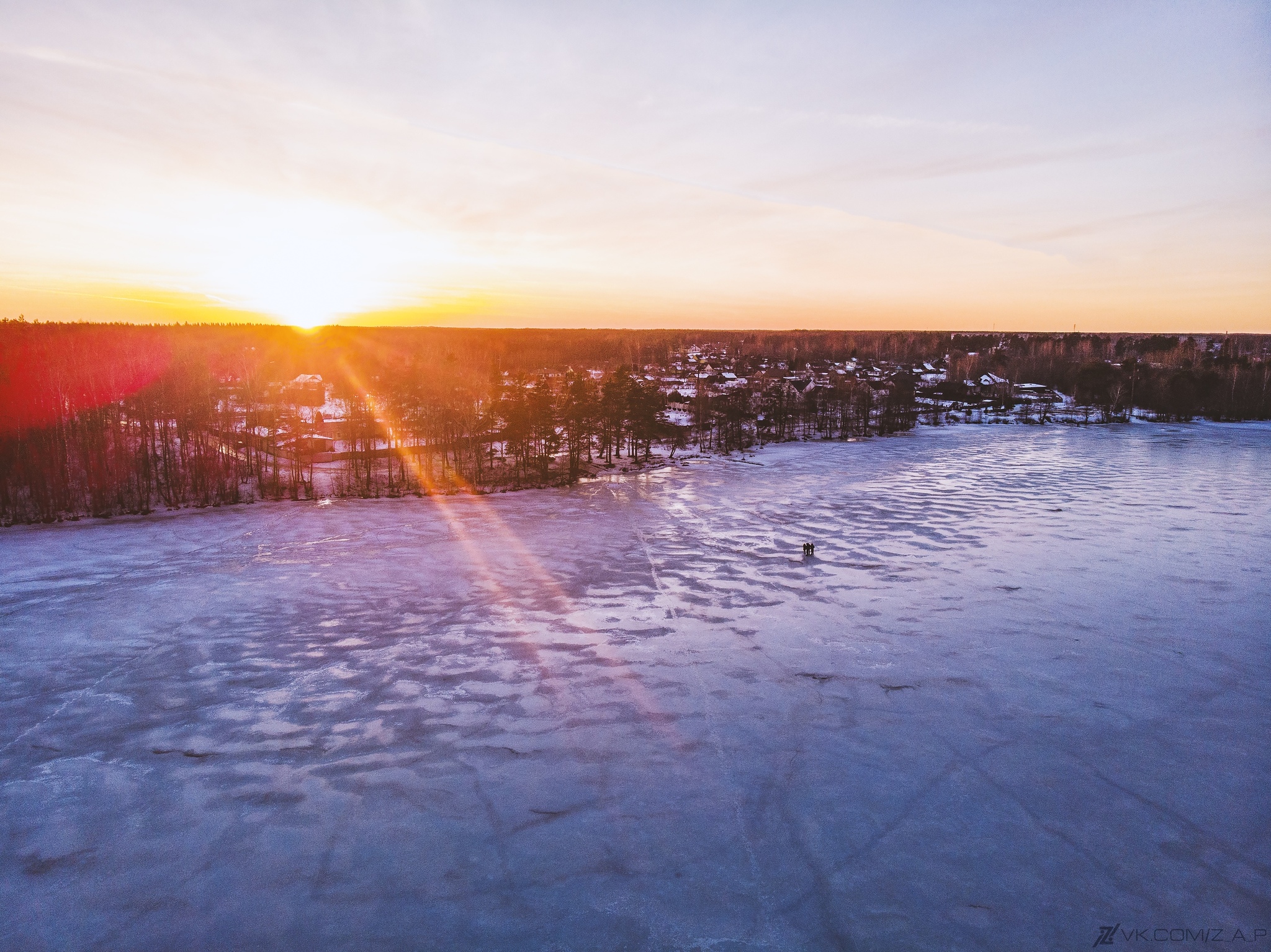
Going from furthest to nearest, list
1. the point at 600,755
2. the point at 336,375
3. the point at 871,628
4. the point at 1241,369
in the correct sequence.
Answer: the point at 336,375 → the point at 1241,369 → the point at 871,628 → the point at 600,755

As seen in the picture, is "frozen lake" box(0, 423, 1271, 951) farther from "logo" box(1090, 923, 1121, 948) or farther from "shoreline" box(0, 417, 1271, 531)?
"shoreline" box(0, 417, 1271, 531)

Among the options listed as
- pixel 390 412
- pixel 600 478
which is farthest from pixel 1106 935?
pixel 390 412

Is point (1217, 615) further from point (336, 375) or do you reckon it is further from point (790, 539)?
point (336, 375)

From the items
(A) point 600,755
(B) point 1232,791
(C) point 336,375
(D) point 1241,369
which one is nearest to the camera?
(B) point 1232,791

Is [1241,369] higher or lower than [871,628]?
higher

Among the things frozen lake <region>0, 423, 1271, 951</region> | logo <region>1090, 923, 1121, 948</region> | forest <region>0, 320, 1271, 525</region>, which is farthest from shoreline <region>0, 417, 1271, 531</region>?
logo <region>1090, 923, 1121, 948</region>

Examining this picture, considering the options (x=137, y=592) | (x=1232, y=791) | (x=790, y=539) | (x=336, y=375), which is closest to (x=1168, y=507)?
(x=790, y=539)
